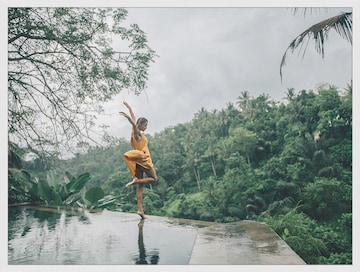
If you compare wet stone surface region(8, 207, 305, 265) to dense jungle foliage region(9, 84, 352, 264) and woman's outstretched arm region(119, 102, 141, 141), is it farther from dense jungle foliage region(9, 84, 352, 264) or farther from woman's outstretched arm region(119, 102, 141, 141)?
dense jungle foliage region(9, 84, 352, 264)

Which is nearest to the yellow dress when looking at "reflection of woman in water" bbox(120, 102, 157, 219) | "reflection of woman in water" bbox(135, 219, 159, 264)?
"reflection of woman in water" bbox(120, 102, 157, 219)

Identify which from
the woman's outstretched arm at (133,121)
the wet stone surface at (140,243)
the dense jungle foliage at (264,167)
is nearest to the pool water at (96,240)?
the wet stone surface at (140,243)

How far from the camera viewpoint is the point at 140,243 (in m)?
3.83

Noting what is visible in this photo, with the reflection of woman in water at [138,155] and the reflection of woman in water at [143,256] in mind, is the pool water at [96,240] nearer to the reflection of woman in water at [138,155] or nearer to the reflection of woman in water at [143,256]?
the reflection of woman in water at [143,256]

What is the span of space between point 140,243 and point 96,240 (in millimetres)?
548

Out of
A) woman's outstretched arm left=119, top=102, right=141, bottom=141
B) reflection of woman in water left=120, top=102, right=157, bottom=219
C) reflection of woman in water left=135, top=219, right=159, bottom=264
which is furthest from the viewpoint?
reflection of woman in water left=120, top=102, right=157, bottom=219

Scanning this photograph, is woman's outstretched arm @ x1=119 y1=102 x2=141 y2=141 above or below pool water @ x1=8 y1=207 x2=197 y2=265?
above

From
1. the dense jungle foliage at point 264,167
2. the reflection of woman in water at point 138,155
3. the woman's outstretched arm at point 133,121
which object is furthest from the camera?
the dense jungle foliage at point 264,167

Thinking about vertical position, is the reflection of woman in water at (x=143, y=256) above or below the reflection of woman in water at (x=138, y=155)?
below

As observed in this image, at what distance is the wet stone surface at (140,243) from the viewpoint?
327 cm

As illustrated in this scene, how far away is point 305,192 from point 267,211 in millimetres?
2550

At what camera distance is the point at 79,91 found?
6.67m

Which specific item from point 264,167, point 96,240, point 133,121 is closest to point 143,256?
point 96,240

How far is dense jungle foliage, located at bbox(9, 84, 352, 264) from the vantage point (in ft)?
68.7
